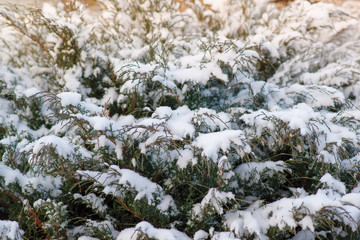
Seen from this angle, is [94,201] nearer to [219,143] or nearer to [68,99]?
[68,99]

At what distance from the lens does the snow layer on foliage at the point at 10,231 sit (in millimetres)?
1498

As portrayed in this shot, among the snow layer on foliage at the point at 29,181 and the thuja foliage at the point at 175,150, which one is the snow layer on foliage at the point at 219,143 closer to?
the thuja foliage at the point at 175,150

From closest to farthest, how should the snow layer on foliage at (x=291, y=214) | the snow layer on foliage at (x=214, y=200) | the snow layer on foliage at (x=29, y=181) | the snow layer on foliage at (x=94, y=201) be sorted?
the snow layer on foliage at (x=291, y=214)
the snow layer on foliage at (x=214, y=200)
the snow layer on foliage at (x=94, y=201)
the snow layer on foliage at (x=29, y=181)

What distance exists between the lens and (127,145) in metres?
1.63

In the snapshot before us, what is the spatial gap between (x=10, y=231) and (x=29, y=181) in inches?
13.0

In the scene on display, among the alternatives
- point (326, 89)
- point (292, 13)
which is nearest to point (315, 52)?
point (292, 13)

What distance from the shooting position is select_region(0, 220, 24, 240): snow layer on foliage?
150 cm

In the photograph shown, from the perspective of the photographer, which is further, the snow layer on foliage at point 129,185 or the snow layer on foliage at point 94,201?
the snow layer on foliage at point 94,201

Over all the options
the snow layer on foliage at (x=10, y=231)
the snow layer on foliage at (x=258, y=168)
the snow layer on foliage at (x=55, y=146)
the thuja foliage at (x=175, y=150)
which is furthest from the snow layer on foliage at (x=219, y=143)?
the snow layer on foliage at (x=10, y=231)

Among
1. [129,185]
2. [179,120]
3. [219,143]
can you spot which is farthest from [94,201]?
[219,143]

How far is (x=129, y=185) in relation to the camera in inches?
59.7

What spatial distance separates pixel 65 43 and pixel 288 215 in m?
2.24

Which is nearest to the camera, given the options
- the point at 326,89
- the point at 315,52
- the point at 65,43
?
the point at 326,89

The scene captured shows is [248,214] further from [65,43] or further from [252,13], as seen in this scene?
[252,13]
